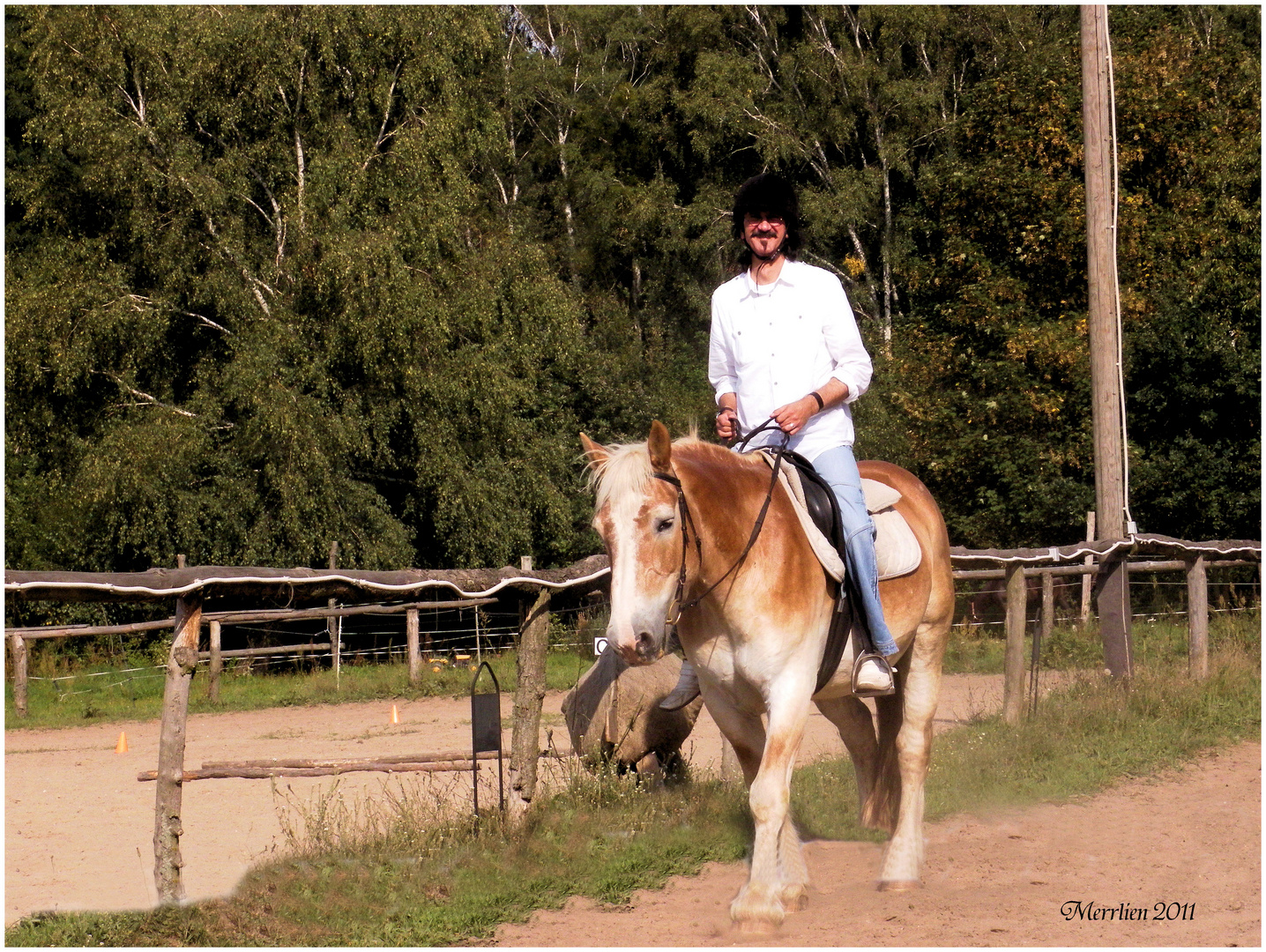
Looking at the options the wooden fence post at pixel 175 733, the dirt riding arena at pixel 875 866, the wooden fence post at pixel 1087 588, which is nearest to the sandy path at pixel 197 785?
the dirt riding arena at pixel 875 866

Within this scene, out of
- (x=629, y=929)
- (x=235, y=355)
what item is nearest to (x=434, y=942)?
(x=629, y=929)

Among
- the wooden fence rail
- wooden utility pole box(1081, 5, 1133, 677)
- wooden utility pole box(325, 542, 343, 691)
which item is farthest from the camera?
wooden utility pole box(325, 542, 343, 691)

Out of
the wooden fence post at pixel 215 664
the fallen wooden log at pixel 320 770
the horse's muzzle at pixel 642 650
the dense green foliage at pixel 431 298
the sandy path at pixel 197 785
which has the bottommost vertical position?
the sandy path at pixel 197 785

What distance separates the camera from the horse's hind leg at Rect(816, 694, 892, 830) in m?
6.06

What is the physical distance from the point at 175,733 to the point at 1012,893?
11.6ft

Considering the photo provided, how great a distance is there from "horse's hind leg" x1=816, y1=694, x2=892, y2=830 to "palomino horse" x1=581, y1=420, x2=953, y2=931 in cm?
34

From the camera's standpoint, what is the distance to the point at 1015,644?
9.98 meters

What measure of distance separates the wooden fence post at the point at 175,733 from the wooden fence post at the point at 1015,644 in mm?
6731

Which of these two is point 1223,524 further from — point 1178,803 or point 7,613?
point 7,613

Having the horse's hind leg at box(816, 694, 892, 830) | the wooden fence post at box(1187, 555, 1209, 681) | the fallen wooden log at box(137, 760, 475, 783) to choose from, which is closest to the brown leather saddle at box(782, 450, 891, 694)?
the horse's hind leg at box(816, 694, 892, 830)

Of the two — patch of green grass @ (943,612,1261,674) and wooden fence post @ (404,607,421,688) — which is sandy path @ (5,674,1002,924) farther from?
wooden fence post @ (404,607,421,688)

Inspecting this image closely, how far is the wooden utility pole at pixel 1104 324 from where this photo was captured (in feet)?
35.9

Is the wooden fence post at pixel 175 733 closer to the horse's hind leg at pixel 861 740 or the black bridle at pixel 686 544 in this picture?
the black bridle at pixel 686 544

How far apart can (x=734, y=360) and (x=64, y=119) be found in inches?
680
